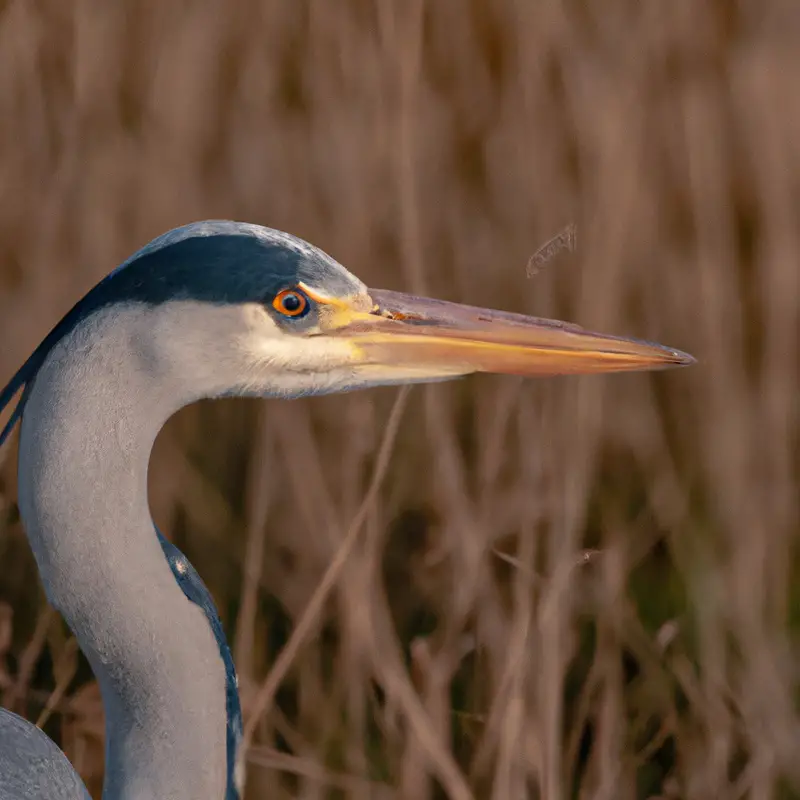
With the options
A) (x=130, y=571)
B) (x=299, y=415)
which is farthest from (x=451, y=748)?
(x=130, y=571)

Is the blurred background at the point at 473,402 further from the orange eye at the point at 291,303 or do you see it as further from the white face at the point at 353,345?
the orange eye at the point at 291,303

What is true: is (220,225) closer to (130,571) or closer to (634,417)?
(130,571)

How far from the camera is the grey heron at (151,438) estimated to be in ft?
4.16

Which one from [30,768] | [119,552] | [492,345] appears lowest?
[30,768]

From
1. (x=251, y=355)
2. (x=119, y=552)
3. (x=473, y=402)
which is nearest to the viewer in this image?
(x=119, y=552)

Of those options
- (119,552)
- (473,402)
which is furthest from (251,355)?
(473,402)

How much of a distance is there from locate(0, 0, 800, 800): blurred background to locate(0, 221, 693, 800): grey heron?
456mm

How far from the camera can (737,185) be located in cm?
317

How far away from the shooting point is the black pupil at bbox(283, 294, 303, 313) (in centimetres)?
137

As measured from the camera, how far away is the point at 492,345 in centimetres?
146

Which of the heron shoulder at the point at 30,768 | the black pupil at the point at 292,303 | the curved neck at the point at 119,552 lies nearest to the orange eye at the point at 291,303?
the black pupil at the point at 292,303

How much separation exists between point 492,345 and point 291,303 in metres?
0.22

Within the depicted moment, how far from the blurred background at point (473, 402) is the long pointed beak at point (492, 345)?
0.37m

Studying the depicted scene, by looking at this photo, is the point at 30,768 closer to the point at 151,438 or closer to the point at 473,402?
the point at 151,438
